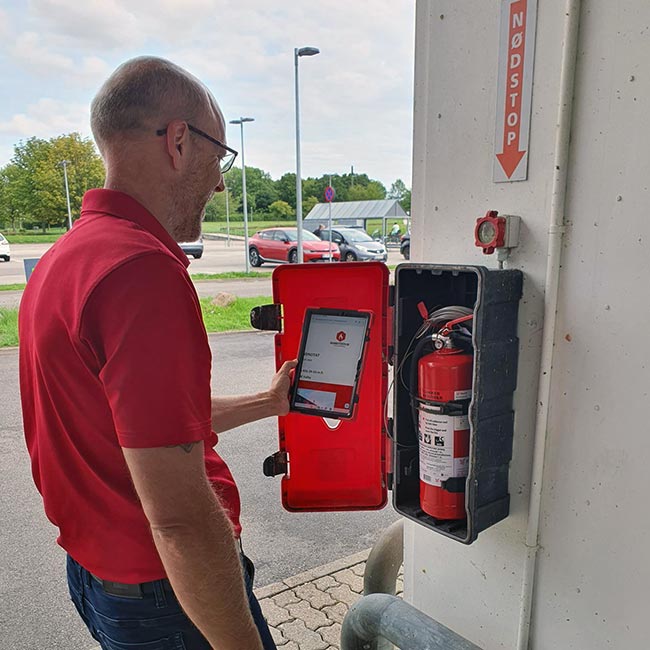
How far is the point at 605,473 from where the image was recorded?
1.16 m

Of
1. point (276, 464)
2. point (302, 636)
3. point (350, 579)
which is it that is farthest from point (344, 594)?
point (276, 464)

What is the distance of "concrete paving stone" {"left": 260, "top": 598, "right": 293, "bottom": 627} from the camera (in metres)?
2.71

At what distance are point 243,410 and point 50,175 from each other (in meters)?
26.4

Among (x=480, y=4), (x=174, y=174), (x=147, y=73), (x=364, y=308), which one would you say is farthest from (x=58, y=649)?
(x=480, y=4)

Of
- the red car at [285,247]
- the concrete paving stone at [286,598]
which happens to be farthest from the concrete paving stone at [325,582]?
the red car at [285,247]

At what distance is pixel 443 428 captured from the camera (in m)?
1.30

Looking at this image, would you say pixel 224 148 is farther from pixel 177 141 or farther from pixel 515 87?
pixel 515 87

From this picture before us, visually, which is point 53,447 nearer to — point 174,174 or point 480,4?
point 174,174

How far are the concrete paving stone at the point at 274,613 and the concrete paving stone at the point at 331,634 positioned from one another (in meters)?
0.18

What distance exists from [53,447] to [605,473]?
3.85 ft

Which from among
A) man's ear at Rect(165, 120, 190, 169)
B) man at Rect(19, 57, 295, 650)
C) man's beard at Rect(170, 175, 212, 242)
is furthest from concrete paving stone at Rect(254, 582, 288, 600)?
man's ear at Rect(165, 120, 190, 169)

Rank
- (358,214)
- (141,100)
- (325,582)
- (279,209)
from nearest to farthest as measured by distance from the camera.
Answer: (141,100), (325,582), (358,214), (279,209)

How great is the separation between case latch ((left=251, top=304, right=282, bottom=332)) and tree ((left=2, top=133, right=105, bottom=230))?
77.4 ft

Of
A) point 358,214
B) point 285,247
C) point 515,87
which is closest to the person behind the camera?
point 515,87
